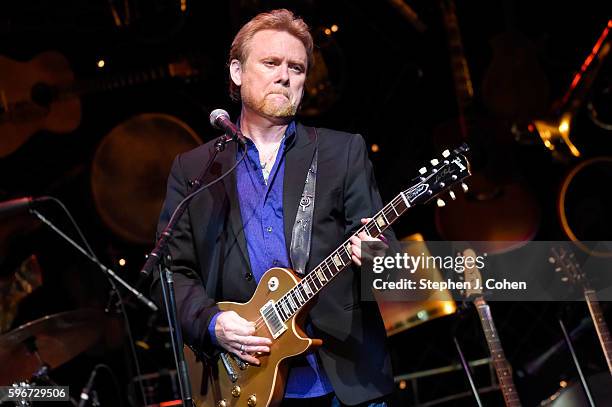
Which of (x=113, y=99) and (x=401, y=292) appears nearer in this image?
(x=401, y=292)

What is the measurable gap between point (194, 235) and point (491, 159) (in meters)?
2.86

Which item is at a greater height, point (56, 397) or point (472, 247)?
point (472, 247)

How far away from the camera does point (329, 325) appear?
3760mm

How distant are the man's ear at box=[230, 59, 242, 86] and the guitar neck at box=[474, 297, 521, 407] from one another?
69.7 inches

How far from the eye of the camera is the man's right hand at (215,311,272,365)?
368 cm

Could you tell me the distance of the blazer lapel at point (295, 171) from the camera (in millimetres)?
3861

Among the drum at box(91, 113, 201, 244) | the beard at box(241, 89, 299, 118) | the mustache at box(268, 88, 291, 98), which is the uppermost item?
the drum at box(91, 113, 201, 244)

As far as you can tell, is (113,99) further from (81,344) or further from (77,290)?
(81,344)

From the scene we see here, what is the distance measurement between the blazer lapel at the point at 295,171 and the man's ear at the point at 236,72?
394 mm

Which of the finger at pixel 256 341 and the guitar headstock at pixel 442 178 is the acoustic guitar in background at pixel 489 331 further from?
the finger at pixel 256 341

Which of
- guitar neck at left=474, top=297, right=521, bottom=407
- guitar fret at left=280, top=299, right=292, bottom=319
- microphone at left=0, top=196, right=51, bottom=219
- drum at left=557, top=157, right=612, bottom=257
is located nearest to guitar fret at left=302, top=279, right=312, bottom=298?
guitar fret at left=280, top=299, right=292, bottom=319

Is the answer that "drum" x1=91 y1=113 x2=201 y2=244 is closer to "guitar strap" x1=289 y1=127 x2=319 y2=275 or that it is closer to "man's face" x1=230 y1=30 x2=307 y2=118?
"man's face" x1=230 y1=30 x2=307 y2=118

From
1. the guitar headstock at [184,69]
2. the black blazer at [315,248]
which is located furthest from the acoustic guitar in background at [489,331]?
the guitar headstock at [184,69]

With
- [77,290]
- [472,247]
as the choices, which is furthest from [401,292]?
[77,290]
